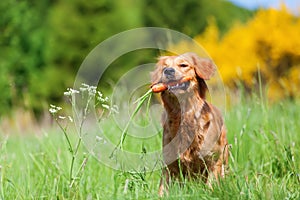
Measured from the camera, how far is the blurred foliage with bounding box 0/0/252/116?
1889 centimetres

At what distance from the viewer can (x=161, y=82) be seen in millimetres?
3742

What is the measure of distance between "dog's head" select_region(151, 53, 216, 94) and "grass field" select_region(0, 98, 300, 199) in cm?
53

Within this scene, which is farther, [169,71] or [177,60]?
[177,60]

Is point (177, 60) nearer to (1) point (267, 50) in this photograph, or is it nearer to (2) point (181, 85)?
(2) point (181, 85)

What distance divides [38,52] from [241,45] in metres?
7.74

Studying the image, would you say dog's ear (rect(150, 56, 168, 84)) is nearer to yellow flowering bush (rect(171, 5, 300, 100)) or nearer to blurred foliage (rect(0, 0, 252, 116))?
yellow flowering bush (rect(171, 5, 300, 100))

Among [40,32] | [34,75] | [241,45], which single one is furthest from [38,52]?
[241,45]

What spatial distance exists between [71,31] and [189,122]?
58.7 feet

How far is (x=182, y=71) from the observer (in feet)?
12.5

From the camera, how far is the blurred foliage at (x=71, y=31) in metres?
18.9

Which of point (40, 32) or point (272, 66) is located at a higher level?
point (40, 32)

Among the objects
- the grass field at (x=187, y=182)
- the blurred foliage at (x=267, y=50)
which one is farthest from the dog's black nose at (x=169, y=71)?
the blurred foliage at (x=267, y=50)

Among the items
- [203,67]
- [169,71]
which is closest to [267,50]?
[203,67]

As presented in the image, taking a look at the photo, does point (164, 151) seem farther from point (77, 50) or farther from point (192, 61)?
point (77, 50)
